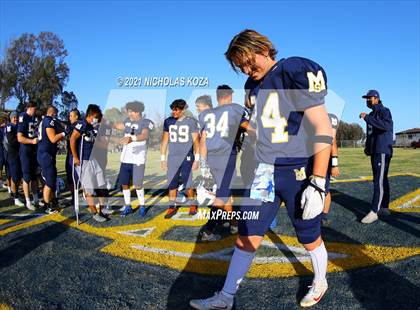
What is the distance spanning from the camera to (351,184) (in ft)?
27.5

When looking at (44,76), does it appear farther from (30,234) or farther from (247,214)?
(247,214)

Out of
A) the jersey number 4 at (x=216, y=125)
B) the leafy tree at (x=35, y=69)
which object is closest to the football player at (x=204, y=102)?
the jersey number 4 at (x=216, y=125)

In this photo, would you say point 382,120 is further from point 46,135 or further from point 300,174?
point 46,135

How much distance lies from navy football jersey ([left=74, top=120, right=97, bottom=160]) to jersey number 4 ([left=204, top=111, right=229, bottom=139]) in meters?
2.09

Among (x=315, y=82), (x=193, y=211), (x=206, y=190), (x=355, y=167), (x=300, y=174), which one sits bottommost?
(x=355, y=167)

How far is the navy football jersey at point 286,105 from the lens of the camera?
7.58ft

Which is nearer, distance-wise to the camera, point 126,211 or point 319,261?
point 319,261

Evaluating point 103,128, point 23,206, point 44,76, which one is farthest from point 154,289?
point 44,76

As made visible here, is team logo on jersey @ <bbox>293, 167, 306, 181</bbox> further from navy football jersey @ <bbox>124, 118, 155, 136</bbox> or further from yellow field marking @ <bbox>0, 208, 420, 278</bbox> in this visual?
navy football jersey @ <bbox>124, 118, 155, 136</bbox>

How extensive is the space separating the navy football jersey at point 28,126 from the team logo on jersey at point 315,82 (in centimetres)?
614

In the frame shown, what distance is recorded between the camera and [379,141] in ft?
17.1

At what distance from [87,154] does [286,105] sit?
4.32 m

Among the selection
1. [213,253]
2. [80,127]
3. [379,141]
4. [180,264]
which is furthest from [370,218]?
[80,127]

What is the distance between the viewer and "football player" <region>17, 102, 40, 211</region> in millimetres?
6602
